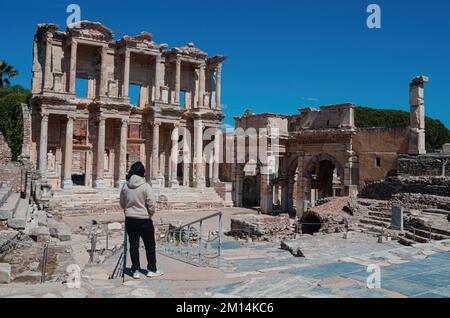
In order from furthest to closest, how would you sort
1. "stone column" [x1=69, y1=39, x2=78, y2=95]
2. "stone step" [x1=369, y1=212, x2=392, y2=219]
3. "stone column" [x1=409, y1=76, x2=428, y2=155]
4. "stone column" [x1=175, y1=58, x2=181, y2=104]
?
"stone column" [x1=175, y1=58, x2=181, y2=104] < "stone column" [x1=69, y1=39, x2=78, y2=95] < "stone column" [x1=409, y1=76, x2=428, y2=155] < "stone step" [x1=369, y1=212, x2=392, y2=219]

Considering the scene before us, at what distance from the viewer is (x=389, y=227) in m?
15.6

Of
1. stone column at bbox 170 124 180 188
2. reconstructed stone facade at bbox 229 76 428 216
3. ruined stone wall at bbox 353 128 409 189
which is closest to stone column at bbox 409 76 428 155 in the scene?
reconstructed stone facade at bbox 229 76 428 216

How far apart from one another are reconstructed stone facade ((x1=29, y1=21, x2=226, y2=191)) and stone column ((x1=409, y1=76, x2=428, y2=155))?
15.6m

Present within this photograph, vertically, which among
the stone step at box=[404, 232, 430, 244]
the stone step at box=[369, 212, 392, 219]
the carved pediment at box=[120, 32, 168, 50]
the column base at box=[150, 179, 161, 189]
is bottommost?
the stone step at box=[404, 232, 430, 244]

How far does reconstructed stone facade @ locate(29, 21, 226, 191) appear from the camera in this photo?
27.2m

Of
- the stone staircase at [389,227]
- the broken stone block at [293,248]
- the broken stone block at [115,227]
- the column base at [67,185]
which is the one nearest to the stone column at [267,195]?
the stone staircase at [389,227]

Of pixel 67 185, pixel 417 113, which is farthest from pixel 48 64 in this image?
pixel 417 113

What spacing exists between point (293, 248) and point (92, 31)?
76.4 ft

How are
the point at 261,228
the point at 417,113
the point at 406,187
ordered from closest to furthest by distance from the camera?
the point at 261,228 < the point at 406,187 < the point at 417,113

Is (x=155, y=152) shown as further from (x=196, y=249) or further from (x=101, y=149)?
(x=196, y=249)

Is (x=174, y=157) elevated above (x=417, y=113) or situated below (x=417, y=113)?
below

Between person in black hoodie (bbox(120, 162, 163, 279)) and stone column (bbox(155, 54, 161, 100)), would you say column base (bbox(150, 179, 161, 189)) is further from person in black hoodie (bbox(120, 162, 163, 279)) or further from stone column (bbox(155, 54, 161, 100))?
person in black hoodie (bbox(120, 162, 163, 279))

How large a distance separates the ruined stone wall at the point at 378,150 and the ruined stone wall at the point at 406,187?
2642mm
